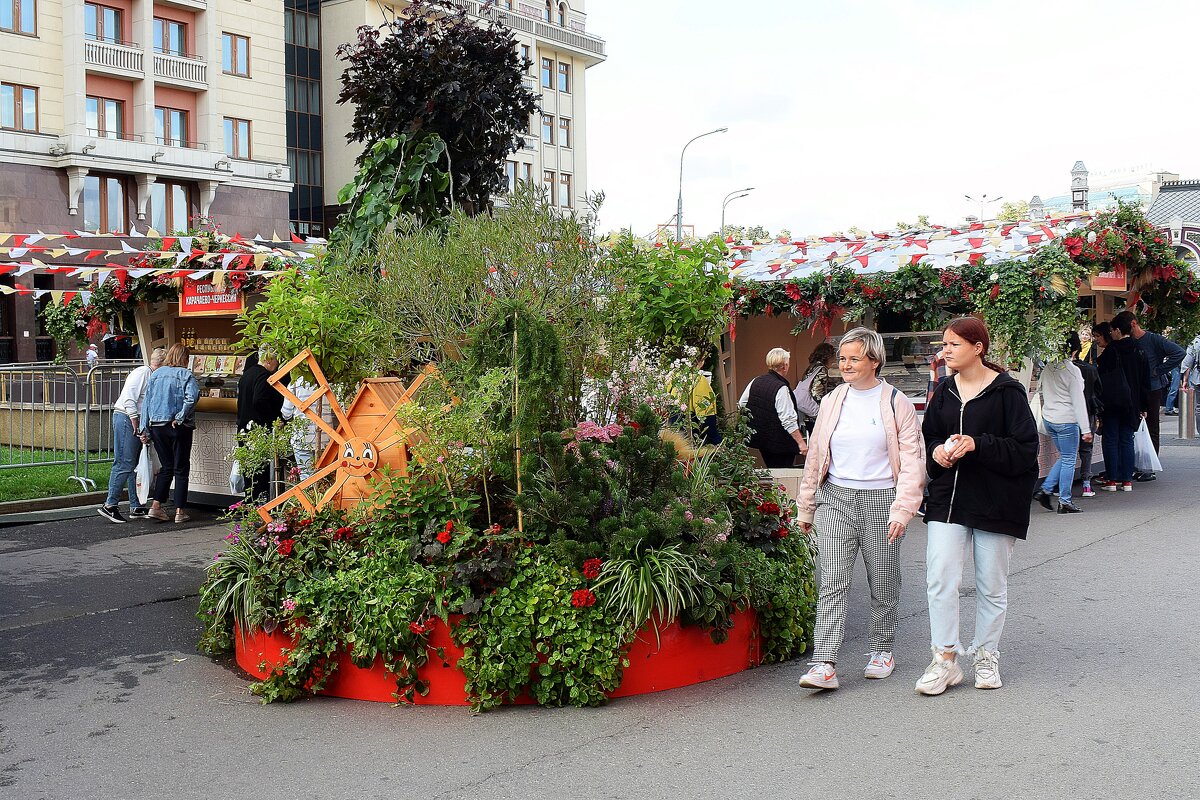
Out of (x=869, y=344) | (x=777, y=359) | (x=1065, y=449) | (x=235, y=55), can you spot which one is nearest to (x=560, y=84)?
(x=235, y=55)

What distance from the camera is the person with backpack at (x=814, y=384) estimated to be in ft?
39.1

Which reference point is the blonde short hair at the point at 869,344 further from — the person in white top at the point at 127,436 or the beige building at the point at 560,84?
the beige building at the point at 560,84

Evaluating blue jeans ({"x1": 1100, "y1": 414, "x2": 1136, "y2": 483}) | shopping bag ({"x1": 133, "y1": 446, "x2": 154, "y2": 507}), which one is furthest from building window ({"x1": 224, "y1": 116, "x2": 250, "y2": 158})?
blue jeans ({"x1": 1100, "y1": 414, "x2": 1136, "y2": 483})

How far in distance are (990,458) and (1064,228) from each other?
7.85 meters

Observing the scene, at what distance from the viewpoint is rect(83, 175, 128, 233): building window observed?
36.2 meters

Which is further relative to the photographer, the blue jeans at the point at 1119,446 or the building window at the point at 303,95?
the building window at the point at 303,95

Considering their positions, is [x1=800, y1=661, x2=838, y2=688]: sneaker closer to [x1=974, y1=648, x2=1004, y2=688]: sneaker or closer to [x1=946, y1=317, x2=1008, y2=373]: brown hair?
[x1=974, y1=648, x2=1004, y2=688]: sneaker

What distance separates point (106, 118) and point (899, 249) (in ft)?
103

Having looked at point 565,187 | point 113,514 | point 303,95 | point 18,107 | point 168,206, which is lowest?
point 113,514

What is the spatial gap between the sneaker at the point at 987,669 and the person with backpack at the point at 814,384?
6252mm

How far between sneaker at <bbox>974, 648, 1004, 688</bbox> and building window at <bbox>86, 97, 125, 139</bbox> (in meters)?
36.4

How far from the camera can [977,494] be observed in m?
5.40

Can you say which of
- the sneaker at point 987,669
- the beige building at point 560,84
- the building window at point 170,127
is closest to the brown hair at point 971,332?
the sneaker at point 987,669

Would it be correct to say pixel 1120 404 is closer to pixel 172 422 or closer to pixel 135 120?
pixel 172 422
